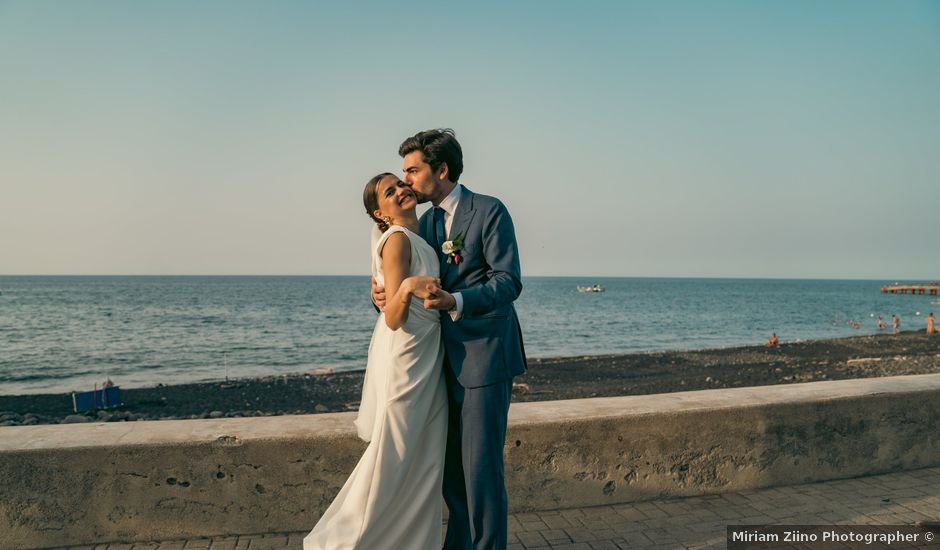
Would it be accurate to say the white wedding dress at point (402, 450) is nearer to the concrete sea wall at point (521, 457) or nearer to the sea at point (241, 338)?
the concrete sea wall at point (521, 457)

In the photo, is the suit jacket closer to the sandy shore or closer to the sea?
the sandy shore

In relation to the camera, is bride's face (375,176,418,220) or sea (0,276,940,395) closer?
bride's face (375,176,418,220)

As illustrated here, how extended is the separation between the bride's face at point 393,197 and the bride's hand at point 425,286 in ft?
1.29

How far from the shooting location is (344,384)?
60.1ft

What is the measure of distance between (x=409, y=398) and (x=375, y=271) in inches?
24.0

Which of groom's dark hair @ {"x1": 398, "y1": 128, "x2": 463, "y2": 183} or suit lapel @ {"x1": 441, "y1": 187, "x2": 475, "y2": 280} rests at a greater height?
groom's dark hair @ {"x1": 398, "y1": 128, "x2": 463, "y2": 183}

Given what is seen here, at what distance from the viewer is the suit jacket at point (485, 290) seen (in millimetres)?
2910

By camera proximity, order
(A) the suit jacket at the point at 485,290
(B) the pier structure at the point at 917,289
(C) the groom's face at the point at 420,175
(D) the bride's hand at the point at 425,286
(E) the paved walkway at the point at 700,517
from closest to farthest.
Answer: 1. (D) the bride's hand at the point at 425,286
2. (A) the suit jacket at the point at 485,290
3. (C) the groom's face at the point at 420,175
4. (E) the paved walkway at the point at 700,517
5. (B) the pier structure at the point at 917,289

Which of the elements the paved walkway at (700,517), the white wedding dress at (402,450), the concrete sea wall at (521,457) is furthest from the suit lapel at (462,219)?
the paved walkway at (700,517)

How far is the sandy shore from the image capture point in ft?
47.4

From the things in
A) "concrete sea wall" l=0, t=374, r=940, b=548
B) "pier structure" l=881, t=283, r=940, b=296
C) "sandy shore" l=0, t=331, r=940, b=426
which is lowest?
"pier structure" l=881, t=283, r=940, b=296

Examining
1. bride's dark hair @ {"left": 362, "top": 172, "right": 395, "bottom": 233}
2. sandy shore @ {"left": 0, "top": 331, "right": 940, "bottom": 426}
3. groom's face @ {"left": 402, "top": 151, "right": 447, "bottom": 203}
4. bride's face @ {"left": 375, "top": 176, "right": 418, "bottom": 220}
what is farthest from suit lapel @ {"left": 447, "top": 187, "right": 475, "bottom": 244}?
sandy shore @ {"left": 0, "top": 331, "right": 940, "bottom": 426}

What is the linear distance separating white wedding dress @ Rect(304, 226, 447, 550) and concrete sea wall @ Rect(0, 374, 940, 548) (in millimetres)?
646

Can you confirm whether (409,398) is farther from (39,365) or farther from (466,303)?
(39,365)
